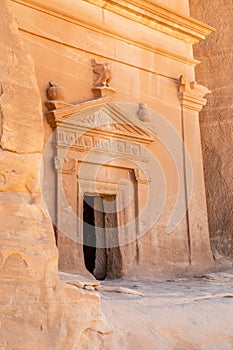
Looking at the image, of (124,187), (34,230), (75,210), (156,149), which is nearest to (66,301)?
(34,230)

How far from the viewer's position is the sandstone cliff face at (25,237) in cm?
354

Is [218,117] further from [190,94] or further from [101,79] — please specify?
[101,79]

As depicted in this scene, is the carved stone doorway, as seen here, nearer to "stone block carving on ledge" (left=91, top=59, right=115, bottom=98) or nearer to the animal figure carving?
"stone block carving on ledge" (left=91, top=59, right=115, bottom=98)

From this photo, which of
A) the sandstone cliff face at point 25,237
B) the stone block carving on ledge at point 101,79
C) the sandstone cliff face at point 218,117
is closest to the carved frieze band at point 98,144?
the stone block carving on ledge at point 101,79

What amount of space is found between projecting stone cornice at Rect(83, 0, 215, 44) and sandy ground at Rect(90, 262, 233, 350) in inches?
219

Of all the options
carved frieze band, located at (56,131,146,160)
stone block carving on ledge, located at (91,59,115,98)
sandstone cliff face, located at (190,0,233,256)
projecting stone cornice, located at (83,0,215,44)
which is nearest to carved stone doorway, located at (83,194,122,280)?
carved frieze band, located at (56,131,146,160)

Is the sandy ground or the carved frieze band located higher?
the carved frieze band

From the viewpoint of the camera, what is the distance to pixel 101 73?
8.88 meters

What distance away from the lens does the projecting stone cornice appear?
9438 millimetres

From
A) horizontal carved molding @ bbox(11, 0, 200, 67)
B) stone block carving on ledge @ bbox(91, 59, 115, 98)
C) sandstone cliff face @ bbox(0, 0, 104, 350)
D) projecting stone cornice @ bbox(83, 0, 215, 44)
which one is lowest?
sandstone cliff face @ bbox(0, 0, 104, 350)

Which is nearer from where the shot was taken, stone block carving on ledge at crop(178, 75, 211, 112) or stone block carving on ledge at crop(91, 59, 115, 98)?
stone block carving on ledge at crop(91, 59, 115, 98)

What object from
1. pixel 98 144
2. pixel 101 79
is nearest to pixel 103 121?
pixel 98 144

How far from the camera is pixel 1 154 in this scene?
11.9 ft

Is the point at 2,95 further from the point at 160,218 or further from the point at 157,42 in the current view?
the point at 157,42
